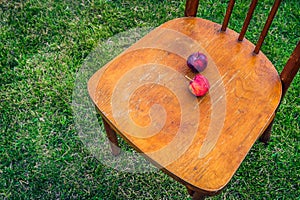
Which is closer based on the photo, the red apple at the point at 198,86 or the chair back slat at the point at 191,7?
the red apple at the point at 198,86

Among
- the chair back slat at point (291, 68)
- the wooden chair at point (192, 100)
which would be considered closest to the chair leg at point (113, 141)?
the wooden chair at point (192, 100)

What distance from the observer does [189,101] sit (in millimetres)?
1347

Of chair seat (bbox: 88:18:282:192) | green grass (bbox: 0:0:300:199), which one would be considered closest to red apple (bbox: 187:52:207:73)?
chair seat (bbox: 88:18:282:192)

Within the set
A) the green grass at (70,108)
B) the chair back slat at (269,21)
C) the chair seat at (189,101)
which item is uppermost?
the chair back slat at (269,21)

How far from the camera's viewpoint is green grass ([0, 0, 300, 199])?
1.76m

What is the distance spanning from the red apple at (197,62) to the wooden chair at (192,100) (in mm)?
30

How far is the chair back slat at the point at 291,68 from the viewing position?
1284 millimetres

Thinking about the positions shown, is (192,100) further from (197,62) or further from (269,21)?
(269,21)

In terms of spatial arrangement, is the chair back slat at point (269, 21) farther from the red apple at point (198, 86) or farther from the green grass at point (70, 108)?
the green grass at point (70, 108)

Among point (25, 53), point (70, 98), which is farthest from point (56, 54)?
point (70, 98)

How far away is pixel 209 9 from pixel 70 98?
974mm

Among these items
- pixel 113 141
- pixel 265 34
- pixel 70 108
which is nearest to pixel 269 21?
pixel 265 34

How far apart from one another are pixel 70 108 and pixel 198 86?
0.86 meters

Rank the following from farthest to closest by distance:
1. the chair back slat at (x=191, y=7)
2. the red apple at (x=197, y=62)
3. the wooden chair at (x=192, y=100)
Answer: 1. the chair back slat at (x=191, y=7)
2. the red apple at (x=197, y=62)
3. the wooden chair at (x=192, y=100)
